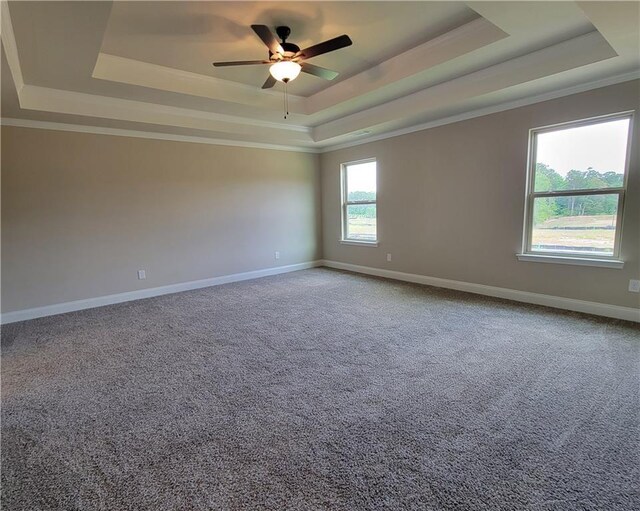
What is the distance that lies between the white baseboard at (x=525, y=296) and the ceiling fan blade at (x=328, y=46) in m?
3.54

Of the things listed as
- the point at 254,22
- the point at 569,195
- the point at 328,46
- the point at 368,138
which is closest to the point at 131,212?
the point at 254,22

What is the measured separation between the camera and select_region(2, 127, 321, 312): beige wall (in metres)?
3.97

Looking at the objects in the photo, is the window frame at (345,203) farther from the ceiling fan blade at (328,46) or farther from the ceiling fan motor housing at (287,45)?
the ceiling fan blade at (328,46)

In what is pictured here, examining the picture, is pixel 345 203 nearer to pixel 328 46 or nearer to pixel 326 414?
pixel 328 46

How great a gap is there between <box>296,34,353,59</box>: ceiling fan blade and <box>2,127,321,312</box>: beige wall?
3089mm

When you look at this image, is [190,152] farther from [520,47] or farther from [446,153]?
[520,47]

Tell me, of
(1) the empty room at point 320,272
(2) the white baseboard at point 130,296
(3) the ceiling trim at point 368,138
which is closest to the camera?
(1) the empty room at point 320,272

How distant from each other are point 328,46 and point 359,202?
3692 millimetres

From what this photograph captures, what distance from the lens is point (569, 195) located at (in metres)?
3.67

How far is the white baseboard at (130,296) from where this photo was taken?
13.2 feet

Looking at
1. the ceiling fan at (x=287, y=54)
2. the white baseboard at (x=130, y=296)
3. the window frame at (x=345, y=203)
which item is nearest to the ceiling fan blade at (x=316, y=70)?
the ceiling fan at (x=287, y=54)

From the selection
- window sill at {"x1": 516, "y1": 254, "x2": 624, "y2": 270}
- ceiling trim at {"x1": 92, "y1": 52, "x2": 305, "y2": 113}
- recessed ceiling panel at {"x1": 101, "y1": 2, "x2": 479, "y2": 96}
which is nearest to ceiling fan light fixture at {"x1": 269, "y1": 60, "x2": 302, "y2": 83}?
recessed ceiling panel at {"x1": 101, "y1": 2, "x2": 479, "y2": 96}

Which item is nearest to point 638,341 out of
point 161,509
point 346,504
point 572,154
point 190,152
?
point 572,154

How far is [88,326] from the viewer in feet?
12.2
